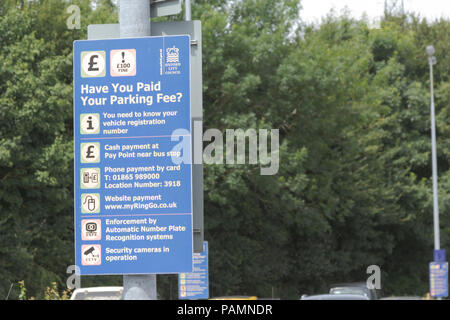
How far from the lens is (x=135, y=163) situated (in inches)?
177

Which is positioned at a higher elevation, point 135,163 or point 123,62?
point 123,62

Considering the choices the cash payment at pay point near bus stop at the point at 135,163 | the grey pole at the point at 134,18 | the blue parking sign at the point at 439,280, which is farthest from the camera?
the blue parking sign at the point at 439,280

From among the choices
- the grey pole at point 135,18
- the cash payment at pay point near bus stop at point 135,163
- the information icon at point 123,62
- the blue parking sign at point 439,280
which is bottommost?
the blue parking sign at point 439,280

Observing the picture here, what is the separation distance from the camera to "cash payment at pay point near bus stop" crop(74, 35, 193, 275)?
450 cm

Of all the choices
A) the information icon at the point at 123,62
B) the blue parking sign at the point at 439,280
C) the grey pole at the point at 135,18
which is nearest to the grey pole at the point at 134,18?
the grey pole at the point at 135,18

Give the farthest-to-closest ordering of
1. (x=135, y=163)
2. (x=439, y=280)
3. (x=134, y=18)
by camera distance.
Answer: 1. (x=439, y=280)
2. (x=134, y=18)
3. (x=135, y=163)

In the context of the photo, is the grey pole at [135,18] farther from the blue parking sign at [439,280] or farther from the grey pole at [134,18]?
the blue parking sign at [439,280]

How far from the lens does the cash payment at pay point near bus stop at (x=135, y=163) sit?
14.8 feet

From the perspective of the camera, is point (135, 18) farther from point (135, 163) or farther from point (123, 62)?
point (135, 163)

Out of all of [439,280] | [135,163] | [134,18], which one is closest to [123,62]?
[134,18]

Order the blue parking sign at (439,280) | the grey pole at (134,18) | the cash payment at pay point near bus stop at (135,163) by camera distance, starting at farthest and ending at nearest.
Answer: the blue parking sign at (439,280)
the grey pole at (134,18)
the cash payment at pay point near bus stop at (135,163)

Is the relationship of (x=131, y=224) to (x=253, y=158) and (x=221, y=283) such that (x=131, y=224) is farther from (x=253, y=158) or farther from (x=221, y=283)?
(x=221, y=283)

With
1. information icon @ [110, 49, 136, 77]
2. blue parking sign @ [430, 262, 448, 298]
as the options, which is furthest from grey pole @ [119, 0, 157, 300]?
blue parking sign @ [430, 262, 448, 298]

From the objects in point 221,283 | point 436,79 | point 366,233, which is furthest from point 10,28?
point 436,79
